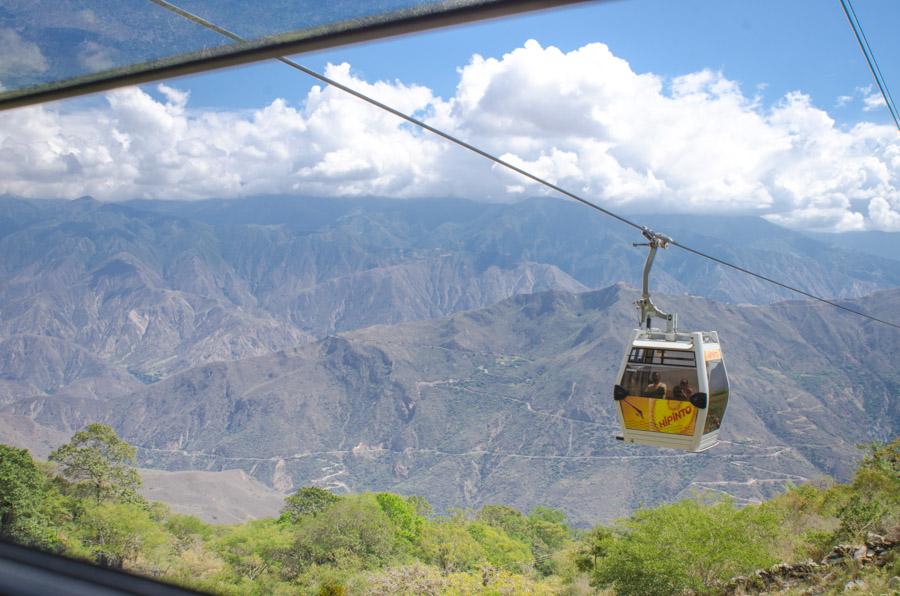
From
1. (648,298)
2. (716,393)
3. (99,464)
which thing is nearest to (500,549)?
(99,464)

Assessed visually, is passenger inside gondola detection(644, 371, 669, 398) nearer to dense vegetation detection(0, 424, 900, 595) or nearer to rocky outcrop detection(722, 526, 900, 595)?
rocky outcrop detection(722, 526, 900, 595)

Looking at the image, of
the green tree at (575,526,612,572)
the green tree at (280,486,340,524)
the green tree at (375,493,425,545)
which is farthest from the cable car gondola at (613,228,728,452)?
the green tree at (280,486,340,524)

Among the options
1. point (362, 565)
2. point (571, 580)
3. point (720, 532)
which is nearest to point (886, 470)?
point (720, 532)

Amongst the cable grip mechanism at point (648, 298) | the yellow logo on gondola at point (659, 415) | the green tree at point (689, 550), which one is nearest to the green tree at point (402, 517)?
the green tree at point (689, 550)

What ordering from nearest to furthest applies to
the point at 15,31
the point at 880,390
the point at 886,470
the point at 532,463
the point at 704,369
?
the point at 15,31 < the point at 704,369 < the point at 886,470 < the point at 532,463 < the point at 880,390

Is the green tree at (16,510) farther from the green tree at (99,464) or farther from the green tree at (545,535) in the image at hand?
the green tree at (545,535)

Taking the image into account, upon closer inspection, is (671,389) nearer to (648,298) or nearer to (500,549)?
(648,298)

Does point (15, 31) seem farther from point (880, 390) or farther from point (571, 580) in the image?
point (880, 390)
